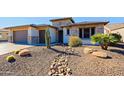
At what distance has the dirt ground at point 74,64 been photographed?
6994mm

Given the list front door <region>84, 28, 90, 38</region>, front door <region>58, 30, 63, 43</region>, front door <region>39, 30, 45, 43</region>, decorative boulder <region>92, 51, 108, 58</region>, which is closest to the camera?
decorative boulder <region>92, 51, 108, 58</region>

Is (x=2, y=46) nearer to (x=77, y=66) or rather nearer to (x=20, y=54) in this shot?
(x=20, y=54)

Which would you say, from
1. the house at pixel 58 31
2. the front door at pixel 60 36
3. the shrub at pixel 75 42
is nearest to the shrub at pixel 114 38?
the house at pixel 58 31

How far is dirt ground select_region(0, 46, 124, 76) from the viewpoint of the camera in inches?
275

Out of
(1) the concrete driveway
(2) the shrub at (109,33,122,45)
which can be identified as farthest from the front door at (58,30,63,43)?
(2) the shrub at (109,33,122,45)

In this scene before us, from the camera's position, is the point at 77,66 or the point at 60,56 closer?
the point at 77,66

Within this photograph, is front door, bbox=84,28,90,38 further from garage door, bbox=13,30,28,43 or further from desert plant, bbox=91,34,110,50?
garage door, bbox=13,30,28,43

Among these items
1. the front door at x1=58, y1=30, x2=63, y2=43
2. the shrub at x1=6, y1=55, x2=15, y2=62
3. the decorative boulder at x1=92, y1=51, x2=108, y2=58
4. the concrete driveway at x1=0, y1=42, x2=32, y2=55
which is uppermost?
the front door at x1=58, y1=30, x2=63, y2=43

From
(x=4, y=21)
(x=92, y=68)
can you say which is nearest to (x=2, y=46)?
(x=4, y=21)
